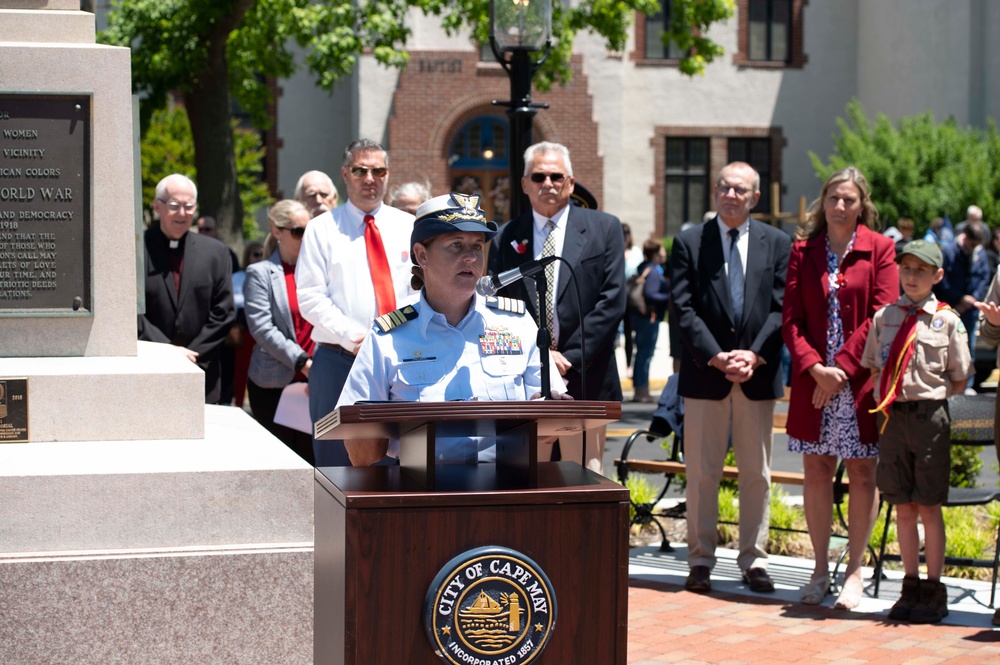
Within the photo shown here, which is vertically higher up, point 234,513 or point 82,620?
point 234,513

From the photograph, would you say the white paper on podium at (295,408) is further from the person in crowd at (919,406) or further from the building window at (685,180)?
the building window at (685,180)

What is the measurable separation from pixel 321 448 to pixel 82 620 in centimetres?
196

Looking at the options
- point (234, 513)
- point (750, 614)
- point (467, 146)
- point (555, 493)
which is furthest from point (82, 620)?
point (467, 146)

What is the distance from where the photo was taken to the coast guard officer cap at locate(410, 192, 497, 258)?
4109 mm

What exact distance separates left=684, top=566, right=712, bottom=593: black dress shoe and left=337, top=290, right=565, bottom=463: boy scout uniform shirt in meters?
3.61

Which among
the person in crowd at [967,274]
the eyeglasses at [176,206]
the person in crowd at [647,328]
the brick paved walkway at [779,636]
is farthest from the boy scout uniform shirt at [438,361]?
the person in crowd at [967,274]

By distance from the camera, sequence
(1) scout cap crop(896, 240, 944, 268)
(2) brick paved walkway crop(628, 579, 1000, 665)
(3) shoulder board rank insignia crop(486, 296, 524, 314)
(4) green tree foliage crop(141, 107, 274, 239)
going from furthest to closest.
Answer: (4) green tree foliage crop(141, 107, 274, 239), (1) scout cap crop(896, 240, 944, 268), (2) brick paved walkway crop(628, 579, 1000, 665), (3) shoulder board rank insignia crop(486, 296, 524, 314)

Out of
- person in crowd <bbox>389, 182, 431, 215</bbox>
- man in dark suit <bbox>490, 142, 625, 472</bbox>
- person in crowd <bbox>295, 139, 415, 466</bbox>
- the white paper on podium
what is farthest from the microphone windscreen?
person in crowd <bbox>389, 182, 431, 215</bbox>

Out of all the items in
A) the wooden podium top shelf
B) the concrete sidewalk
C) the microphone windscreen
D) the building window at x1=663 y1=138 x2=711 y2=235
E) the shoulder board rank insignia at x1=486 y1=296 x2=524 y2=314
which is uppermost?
the building window at x1=663 y1=138 x2=711 y2=235

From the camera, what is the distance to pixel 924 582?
698 cm

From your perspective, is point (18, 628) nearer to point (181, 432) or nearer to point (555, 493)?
point (181, 432)

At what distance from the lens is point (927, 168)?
3027 centimetres

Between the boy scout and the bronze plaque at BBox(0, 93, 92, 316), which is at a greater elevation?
the bronze plaque at BBox(0, 93, 92, 316)

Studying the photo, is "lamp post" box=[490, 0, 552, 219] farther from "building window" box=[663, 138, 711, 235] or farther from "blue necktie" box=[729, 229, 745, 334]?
"building window" box=[663, 138, 711, 235]
